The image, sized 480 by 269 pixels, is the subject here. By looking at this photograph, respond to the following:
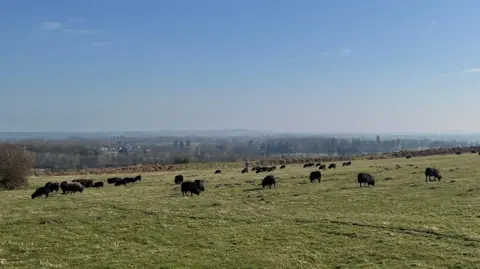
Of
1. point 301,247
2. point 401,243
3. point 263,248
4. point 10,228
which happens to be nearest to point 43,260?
point 10,228

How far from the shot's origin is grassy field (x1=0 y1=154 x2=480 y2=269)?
20297 millimetres

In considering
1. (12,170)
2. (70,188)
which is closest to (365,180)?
(70,188)

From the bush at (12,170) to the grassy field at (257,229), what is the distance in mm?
19532

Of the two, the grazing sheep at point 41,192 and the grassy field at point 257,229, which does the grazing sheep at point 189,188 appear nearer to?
the grassy field at point 257,229

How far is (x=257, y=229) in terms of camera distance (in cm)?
2605

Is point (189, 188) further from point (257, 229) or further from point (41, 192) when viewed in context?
point (257, 229)

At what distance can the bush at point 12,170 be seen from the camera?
58.7 meters

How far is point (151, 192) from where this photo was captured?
4681cm

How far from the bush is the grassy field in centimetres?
1953

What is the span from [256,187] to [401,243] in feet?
87.1

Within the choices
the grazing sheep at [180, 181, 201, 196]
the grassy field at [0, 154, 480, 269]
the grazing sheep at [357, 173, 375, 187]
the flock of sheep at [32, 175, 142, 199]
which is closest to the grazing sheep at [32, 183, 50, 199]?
the flock of sheep at [32, 175, 142, 199]

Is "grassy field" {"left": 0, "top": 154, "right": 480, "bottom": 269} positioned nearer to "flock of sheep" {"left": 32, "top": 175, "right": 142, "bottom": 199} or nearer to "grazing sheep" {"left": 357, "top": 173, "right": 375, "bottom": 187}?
"grazing sheep" {"left": 357, "top": 173, "right": 375, "bottom": 187}

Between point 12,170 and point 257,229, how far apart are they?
146 ft

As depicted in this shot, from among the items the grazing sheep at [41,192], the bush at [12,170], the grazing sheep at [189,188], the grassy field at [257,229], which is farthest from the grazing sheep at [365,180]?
the bush at [12,170]
